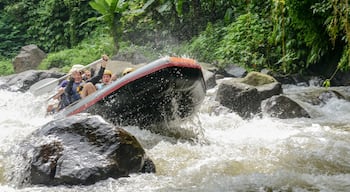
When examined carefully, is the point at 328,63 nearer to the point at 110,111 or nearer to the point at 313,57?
the point at 313,57

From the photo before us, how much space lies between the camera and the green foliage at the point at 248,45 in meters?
9.44

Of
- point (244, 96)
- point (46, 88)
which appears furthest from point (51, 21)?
point (244, 96)

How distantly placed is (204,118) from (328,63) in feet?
11.3

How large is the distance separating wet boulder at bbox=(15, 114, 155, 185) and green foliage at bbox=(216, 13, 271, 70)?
5686 mm

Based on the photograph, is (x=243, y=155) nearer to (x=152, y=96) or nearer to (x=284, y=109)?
(x=152, y=96)

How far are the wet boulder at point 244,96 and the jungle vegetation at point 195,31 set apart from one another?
0.78 m

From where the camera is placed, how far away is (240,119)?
6.36 metres

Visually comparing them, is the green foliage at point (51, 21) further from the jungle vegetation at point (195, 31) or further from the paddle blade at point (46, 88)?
the paddle blade at point (46, 88)

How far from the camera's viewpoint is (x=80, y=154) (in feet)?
12.1

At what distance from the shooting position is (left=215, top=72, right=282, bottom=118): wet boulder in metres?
6.73

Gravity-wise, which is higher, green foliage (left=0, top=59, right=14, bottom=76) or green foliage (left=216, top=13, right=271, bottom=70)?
green foliage (left=216, top=13, right=271, bottom=70)

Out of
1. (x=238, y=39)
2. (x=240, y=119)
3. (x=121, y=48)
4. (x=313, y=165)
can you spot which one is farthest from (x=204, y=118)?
(x=121, y=48)

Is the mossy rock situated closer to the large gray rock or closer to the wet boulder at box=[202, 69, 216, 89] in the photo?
the wet boulder at box=[202, 69, 216, 89]

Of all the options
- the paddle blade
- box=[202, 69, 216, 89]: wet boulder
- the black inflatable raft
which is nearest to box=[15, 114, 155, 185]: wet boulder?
the black inflatable raft
